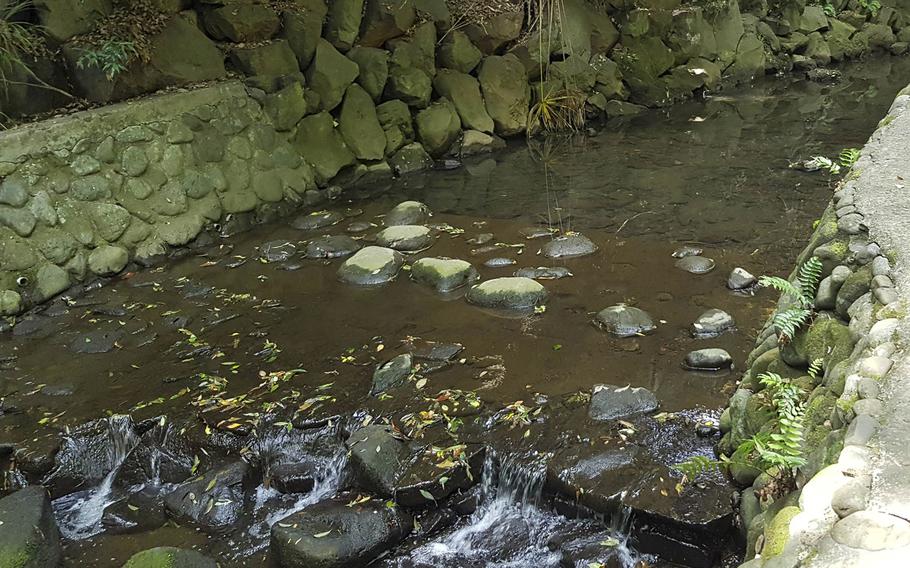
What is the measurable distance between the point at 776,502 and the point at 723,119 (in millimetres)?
9701

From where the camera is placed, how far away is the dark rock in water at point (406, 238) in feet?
21.7

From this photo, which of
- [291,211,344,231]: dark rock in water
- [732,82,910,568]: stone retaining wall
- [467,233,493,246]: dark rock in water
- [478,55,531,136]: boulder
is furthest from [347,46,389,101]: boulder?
[732,82,910,568]: stone retaining wall

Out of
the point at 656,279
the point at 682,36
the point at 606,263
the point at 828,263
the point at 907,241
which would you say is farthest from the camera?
the point at 682,36

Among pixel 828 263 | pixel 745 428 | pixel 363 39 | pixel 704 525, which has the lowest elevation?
pixel 704 525

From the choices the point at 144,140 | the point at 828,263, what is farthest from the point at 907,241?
the point at 144,140

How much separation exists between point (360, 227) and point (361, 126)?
6.74ft

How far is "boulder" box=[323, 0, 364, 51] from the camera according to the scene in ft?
28.3

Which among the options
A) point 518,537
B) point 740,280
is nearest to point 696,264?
point 740,280

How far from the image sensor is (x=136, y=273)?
6.45m

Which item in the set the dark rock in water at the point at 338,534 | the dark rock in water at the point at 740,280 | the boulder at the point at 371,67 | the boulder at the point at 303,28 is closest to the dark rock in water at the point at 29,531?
the dark rock in water at the point at 338,534

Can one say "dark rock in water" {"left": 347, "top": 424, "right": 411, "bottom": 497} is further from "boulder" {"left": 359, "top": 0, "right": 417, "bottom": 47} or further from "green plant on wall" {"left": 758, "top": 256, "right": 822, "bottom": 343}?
"boulder" {"left": 359, "top": 0, "right": 417, "bottom": 47}

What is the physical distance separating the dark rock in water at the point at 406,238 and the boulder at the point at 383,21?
329 centimetres

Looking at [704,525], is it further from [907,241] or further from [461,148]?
[461,148]

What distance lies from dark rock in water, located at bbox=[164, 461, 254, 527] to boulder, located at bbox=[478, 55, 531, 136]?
7254 millimetres
